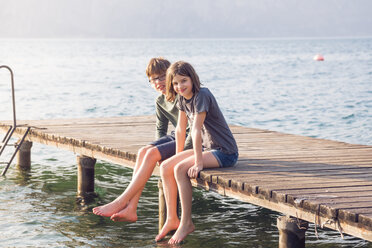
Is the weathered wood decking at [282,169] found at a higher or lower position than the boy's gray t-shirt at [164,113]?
lower

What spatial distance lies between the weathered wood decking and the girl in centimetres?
13

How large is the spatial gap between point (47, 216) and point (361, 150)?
Result: 3.86 meters

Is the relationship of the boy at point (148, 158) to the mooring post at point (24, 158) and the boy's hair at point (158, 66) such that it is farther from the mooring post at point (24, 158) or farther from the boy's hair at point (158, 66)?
the mooring post at point (24, 158)

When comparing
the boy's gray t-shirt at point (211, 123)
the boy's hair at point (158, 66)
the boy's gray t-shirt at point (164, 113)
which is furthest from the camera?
the boy's gray t-shirt at point (164, 113)

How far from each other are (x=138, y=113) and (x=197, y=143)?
1871 centimetres

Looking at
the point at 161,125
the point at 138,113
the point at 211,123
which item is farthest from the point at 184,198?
the point at 138,113

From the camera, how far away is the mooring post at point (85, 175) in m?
8.39

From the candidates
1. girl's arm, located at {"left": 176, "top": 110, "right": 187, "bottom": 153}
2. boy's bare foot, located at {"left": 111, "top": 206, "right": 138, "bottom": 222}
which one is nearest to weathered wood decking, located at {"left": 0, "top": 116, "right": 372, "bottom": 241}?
girl's arm, located at {"left": 176, "top": 110, "right": 187, "bottom": 153}

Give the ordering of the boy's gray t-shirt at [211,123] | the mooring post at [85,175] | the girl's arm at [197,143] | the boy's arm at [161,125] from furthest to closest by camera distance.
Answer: the mooring post at [85,175] → the boy's arm at [161,125] → the boy's gray t-shirt at [211,123] → the girl's arm at [197,143]

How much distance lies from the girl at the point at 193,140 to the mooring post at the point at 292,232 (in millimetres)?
895

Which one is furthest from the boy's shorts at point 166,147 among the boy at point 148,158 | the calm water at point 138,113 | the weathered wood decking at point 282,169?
the calm water at point 138,113

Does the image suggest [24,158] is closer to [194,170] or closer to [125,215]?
[125,215]

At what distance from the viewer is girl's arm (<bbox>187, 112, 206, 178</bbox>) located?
5664mm

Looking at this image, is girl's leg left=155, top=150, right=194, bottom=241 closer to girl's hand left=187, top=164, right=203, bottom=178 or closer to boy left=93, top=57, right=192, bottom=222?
girl's hand left=187, top=164, right=203, bottom=178
